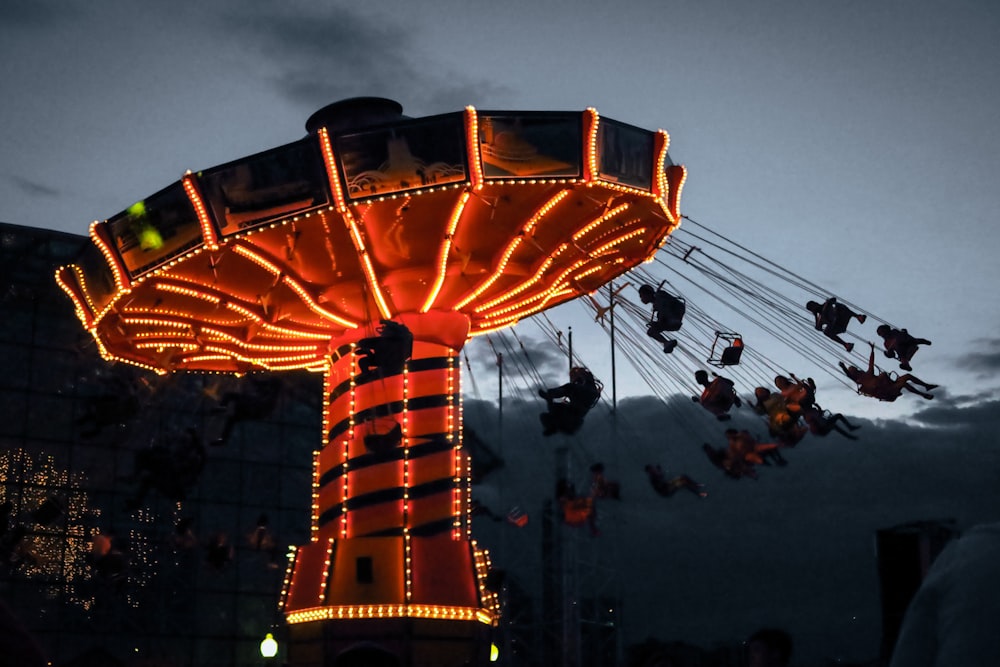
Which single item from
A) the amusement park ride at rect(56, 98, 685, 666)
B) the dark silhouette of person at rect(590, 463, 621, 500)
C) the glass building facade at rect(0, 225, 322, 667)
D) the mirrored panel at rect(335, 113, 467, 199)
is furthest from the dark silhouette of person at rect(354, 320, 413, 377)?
the glass building facade at rect(0, 225, 322, 667)

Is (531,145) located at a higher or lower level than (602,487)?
higher

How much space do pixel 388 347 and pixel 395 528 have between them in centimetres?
274

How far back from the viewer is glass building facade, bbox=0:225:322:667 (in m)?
29.5

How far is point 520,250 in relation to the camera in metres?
19.0

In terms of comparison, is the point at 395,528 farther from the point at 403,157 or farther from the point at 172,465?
the point at 403,157

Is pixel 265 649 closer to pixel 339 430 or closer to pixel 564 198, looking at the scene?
pixel 339 430

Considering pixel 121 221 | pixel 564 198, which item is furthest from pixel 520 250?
pixel 121 221

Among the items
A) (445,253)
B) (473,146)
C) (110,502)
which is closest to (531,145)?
(473,146)

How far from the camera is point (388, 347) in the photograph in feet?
55.9

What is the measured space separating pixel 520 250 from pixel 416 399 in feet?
9.18

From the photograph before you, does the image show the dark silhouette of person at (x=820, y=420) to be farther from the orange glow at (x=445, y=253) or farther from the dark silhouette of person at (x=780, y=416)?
the orange glow at (x=445, y=253)

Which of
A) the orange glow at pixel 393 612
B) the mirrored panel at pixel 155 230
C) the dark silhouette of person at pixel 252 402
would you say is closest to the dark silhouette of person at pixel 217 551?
the dark silhouette of person at pixel 252 402

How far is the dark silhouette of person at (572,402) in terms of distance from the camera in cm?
1948

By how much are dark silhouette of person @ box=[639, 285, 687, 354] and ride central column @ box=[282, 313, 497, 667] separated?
296 centimetres
